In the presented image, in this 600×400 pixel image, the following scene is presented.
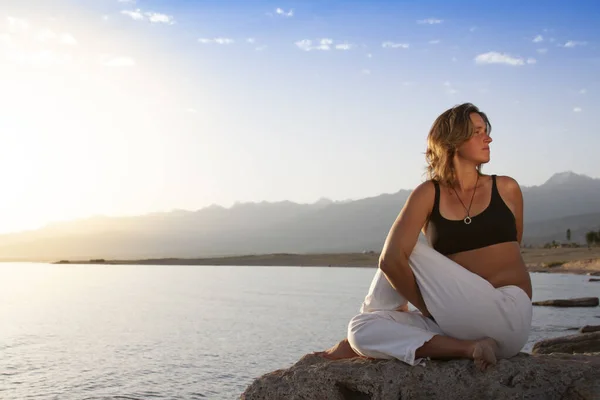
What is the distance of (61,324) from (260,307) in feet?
23.3

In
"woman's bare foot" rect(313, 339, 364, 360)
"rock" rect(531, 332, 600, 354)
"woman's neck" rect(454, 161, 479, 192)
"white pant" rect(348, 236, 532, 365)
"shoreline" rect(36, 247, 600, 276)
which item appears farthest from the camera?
"shoreline" rect(36, 247, 600, 276)

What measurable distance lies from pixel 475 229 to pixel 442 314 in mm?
674

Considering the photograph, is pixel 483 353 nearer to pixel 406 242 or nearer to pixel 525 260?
pixel 406 242

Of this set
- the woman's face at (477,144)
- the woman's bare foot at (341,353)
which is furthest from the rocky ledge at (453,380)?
the woman's face at (477,144)

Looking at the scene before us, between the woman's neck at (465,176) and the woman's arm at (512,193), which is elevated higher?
the woman's neck at (465,176)

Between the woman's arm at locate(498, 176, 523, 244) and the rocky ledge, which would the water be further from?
the woman's arm at locate(498, 176, 523, 244)

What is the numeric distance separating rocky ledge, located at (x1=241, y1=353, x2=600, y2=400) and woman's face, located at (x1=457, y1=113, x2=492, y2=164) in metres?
1.53

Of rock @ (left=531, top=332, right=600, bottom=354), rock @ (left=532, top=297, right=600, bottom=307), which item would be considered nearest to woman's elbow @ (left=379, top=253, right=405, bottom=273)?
rock @ (left=531, top=332, right=600, bottom=354)

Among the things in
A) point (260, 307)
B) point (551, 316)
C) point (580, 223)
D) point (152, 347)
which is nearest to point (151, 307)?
point (260, 307)

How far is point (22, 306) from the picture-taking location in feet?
91.0

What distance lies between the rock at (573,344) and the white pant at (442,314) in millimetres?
6363

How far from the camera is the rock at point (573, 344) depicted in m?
10.8

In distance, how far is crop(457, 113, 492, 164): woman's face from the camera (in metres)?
5.10

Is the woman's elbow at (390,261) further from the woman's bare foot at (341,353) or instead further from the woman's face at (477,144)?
the woman's face at (477,144)
